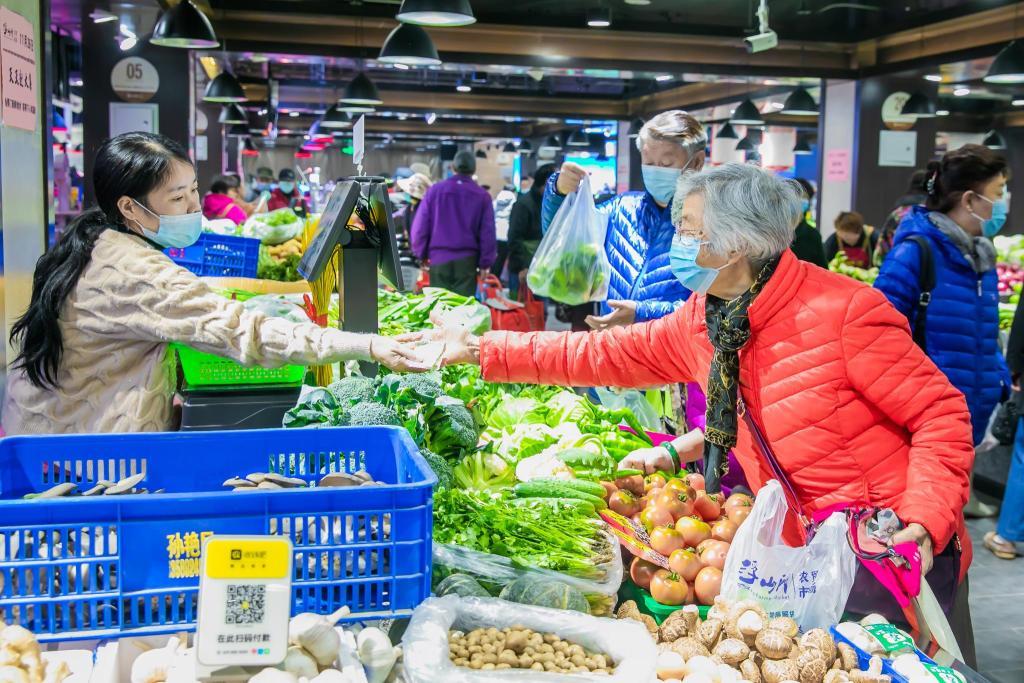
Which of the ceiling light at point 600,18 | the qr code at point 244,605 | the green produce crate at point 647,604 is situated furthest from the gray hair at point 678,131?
the ceiling light at point 600,18

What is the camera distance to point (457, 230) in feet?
31.5

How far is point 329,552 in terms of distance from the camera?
159cm

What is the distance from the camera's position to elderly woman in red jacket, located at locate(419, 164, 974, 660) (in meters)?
2.18

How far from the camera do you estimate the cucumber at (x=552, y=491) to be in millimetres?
2514

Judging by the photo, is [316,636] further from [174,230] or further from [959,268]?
[959,268]

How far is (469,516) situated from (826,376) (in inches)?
33.2

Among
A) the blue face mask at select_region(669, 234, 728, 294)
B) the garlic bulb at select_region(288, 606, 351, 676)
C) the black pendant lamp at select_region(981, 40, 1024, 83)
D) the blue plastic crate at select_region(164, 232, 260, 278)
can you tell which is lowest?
the garlic bulb at select_region(288, 606, 351, 676)

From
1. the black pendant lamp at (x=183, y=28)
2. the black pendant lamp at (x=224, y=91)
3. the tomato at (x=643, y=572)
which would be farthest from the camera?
the black pendant lamp at (x=224, y=91)

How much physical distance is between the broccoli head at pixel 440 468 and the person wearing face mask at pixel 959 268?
255 cm

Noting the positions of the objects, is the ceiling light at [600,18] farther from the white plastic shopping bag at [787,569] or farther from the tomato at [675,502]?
the white plastic shopping bag at [787,569]

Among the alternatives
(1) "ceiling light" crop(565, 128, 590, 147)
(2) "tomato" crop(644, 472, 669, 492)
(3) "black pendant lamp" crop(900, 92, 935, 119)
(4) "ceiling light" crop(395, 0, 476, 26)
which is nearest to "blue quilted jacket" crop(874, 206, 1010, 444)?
(2) "tomato" crop(644, 472, 669, 492)

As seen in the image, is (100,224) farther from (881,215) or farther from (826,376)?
(881,215)

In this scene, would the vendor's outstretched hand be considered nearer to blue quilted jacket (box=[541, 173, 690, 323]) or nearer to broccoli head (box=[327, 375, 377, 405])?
blue quilted jacket (box=[541, 173, 690, 323])

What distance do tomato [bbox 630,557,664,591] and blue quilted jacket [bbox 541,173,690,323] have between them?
1457 millimetres
